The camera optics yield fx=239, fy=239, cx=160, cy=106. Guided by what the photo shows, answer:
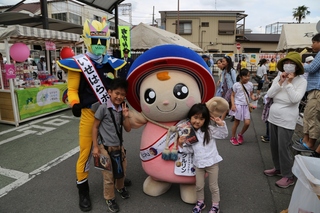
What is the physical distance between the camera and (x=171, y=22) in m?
28.9

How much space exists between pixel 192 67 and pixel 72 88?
51.1 inches

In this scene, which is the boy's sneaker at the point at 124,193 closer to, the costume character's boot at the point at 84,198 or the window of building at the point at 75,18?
the costume character's boot at the point at 84,198

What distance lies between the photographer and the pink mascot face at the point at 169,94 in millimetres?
2500

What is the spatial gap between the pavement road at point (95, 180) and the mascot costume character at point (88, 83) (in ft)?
1.61

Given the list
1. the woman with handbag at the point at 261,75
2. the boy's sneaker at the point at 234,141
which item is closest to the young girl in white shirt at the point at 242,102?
the boy's sneaker at the point at 234,141

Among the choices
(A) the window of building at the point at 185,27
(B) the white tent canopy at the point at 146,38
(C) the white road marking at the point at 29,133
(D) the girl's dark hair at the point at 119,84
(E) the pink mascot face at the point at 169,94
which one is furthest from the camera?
Result: (A) the window of building at the point at 185,27

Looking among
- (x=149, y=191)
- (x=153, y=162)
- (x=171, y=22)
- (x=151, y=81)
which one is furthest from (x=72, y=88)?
(x=171, y=22)

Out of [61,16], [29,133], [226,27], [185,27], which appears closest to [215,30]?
[226,27]

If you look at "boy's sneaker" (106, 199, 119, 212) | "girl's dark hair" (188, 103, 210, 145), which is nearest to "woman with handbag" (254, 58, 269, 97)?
"girl's dark hair" (188, 103, 210, 145)

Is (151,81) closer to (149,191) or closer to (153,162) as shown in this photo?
(153,162)

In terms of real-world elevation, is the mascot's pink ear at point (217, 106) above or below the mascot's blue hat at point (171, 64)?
below

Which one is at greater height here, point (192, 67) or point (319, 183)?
point (192, 67)

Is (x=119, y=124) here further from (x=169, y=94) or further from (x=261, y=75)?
(x=261, y=75)

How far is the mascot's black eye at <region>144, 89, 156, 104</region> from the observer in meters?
2.54
